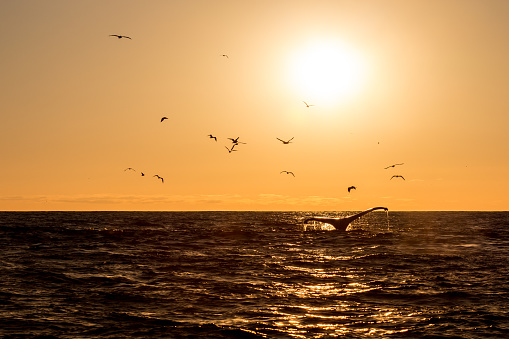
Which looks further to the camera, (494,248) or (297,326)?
(494,248)

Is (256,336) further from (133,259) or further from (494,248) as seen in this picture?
(494,248)

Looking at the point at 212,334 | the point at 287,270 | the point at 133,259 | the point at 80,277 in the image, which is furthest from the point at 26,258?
the point at 212,334

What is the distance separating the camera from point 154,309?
20109 mm

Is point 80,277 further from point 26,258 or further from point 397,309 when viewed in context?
point 397,309

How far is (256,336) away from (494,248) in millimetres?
36582

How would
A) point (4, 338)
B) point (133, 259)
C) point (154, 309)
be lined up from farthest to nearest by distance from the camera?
point (133, 259), point (154, 309), point (4, 338)

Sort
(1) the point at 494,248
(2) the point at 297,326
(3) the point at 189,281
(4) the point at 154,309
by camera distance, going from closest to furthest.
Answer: (2) the point at 297,326 → (4) the point at 154,309 → (3) the point at 189,281 → (1) the point at 494,248

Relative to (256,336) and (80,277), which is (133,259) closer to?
(80,277)

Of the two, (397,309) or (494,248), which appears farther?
(494,248)

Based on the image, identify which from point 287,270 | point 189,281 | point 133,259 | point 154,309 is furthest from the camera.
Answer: point 133,259

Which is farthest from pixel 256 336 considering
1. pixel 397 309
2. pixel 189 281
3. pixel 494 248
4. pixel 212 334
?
pixel 494 248

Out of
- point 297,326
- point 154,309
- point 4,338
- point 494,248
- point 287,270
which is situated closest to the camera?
point 4,338

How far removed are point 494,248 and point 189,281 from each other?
103ft

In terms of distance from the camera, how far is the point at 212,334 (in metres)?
16.7
